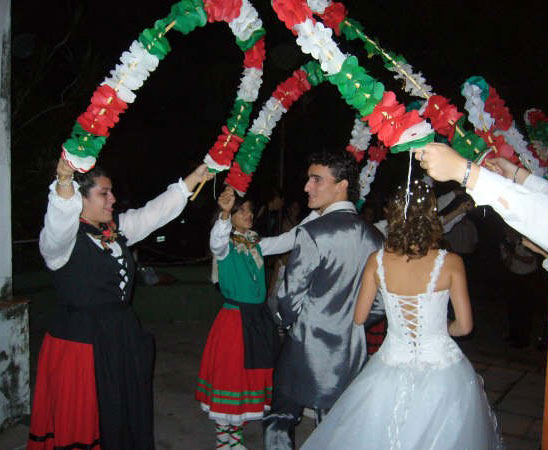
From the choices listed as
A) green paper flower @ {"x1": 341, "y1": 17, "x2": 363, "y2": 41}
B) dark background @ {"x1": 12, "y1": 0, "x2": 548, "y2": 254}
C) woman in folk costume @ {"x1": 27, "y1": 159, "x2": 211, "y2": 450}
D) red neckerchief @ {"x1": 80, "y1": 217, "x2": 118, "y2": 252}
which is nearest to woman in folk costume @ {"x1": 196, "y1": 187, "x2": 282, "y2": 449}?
woman in folk costume @ {"x1": 27, "y1": 159, "x2": 211, "y2": 450}

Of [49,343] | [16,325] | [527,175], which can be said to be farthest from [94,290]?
[527,175]

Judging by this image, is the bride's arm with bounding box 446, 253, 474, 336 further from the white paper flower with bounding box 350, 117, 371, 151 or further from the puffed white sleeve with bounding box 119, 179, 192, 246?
the white paper flower with bounding box 350, 117, 371, 151

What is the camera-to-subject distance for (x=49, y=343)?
302cm

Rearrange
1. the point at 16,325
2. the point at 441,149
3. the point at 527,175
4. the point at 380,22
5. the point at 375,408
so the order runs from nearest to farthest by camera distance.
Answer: the point at 441,149 → the point at 527,175 → the point at 375,408 → the point at 16,325 → the point at 380,22

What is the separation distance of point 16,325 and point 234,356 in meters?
Answer: 1.69

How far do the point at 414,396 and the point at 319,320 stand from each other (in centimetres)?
66

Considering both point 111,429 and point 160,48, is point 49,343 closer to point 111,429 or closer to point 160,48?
point 111,429

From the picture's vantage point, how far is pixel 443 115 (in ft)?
9.14

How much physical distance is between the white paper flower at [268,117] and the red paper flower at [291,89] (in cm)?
5

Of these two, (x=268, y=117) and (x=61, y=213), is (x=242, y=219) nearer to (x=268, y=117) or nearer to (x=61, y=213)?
(x=268, y=117)

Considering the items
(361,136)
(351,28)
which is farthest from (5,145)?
(361,136)

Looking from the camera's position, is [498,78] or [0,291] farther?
[498,78]

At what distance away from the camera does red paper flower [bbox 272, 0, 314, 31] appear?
7.85ft

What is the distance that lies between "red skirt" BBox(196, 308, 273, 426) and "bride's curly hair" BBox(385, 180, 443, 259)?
4.76 ft
